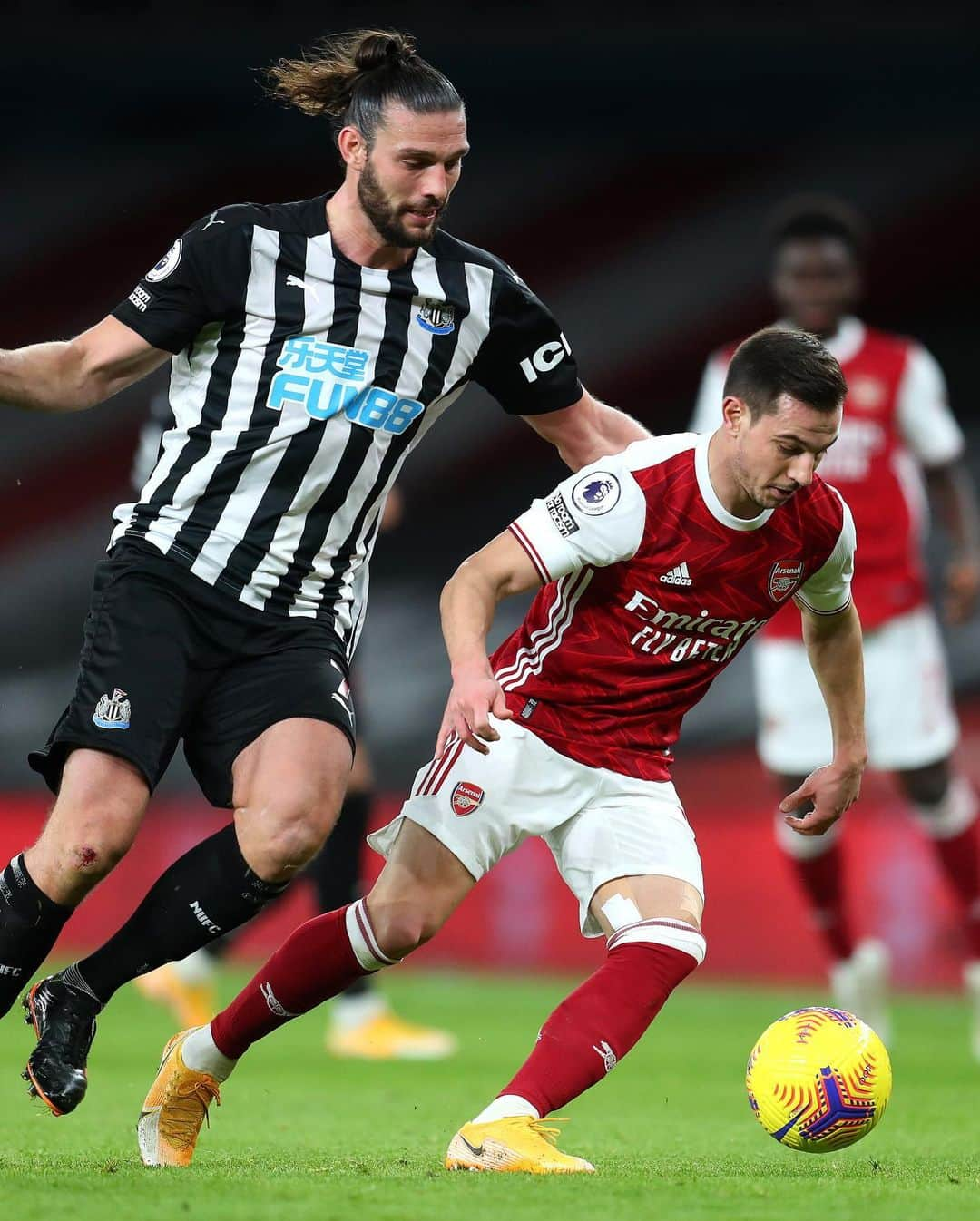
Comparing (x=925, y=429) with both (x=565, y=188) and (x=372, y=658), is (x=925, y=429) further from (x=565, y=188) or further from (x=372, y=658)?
(x=565, y=188)

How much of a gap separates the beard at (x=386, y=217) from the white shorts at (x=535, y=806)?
0.98 m

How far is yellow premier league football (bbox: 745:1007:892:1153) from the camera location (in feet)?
11.8

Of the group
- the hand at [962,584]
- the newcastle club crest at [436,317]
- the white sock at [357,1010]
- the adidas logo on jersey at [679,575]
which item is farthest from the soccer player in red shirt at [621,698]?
the hand at [962,584]

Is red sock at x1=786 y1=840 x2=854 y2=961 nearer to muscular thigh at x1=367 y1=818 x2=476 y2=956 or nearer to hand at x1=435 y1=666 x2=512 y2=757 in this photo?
muscular thigh at x1=367 y1=818 x2=476 y2=956

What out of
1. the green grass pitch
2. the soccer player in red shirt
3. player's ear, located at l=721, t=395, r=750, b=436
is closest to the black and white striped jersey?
the soccer player in red shirt

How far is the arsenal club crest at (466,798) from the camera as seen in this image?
12.9 ft

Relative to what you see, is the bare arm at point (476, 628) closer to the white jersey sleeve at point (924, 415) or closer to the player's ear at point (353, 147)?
the player's ear at point (353, 147)

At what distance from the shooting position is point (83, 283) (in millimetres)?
12305

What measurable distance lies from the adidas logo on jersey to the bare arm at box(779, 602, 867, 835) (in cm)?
35

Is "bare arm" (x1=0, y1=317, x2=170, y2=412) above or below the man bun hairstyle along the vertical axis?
below

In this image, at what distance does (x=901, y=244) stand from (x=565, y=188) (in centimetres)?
209

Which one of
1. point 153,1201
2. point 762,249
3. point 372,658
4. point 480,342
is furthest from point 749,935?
point 153,1201

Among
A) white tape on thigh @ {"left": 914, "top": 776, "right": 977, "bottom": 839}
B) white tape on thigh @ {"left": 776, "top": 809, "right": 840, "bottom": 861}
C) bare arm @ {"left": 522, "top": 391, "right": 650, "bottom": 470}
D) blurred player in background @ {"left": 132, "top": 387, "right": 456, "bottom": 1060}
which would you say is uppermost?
bare arm @ {"left": 522, "top": 391, "right": 650, "bottom": 470}

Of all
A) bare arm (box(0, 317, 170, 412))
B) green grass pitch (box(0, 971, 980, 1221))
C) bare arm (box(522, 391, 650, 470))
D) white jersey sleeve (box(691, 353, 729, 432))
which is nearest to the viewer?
green grass pitch (box(0, 971, 980, 1221))
